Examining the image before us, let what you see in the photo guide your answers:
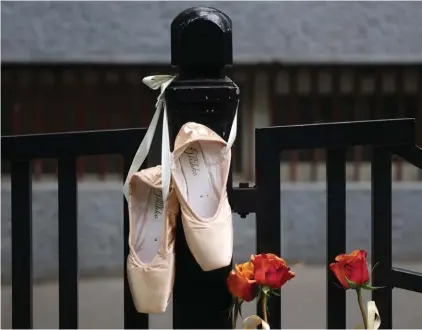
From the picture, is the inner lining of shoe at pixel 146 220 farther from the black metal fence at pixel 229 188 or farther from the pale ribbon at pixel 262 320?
the pale ribbon at pixel 262 320

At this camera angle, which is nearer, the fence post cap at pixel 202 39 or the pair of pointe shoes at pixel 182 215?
the pair of pointe shoes at pixel 182 215

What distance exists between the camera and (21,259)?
2.35 metres

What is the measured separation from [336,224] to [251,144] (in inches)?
158

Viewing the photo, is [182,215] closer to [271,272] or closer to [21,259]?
[271,272]

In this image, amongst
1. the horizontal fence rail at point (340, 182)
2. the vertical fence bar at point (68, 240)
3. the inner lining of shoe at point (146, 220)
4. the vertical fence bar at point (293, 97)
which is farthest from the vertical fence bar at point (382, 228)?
the vertical fence bar at point (293, 97)

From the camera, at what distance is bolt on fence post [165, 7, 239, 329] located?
2066mm

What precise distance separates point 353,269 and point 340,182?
44 cm

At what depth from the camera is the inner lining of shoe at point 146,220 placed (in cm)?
206

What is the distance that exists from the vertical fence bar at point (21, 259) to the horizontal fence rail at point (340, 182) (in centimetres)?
78

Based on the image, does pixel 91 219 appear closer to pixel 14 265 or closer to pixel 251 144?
pixel 251 144

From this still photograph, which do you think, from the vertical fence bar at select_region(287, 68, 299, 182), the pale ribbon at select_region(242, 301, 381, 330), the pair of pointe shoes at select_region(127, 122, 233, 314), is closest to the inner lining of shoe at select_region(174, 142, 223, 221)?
the pair of pointe shoes at select_region(127, 122, 233, 314)

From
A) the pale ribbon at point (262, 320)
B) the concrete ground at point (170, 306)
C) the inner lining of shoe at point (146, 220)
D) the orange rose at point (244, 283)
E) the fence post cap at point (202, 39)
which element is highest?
the fence post cap at point (202, 39)

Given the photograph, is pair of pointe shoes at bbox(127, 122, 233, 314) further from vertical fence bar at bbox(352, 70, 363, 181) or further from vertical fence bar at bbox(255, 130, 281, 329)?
vertical fence bar at bbox(352, 70, 363, 181)

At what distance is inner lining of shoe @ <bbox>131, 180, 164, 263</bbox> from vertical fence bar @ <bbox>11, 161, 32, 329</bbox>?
46 centimetres
